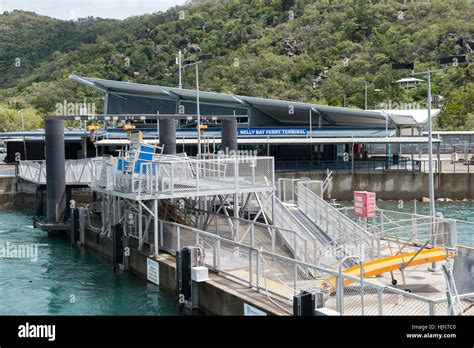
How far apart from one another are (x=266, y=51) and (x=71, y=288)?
447 feet

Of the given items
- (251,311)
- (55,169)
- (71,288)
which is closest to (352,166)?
(55,169)

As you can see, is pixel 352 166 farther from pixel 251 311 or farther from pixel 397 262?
pixel 251 311

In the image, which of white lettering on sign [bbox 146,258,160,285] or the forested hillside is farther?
the forested hillside

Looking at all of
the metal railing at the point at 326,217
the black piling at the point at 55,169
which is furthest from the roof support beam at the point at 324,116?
the metal railing at the point at 326,217

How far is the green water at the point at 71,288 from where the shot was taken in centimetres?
2370

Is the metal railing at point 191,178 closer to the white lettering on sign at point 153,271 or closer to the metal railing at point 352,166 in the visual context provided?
the white lettering on sign at point 153,271

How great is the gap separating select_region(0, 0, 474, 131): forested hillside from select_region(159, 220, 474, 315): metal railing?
8415cm

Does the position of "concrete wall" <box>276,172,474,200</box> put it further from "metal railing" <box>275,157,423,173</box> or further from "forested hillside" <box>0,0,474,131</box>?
"forested hillside" <box>0,0,474,131</box>

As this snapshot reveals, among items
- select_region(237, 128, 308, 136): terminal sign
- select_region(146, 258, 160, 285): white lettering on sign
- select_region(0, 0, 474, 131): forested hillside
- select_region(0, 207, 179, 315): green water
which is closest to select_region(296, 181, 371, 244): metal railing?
select_region(146, 258, 160, 285): white lettering on sign

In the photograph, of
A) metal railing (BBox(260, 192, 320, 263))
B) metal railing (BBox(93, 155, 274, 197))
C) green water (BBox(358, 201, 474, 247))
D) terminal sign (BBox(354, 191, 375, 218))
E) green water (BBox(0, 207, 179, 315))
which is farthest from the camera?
green water (BBox(358, 201, 474, 247))

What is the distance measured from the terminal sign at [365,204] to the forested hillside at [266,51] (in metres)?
79.1

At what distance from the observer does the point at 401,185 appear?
59.4 meters

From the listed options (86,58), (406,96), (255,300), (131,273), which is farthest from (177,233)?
(86,58)

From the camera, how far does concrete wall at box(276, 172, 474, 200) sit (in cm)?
5853
